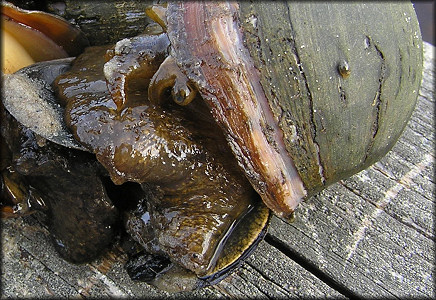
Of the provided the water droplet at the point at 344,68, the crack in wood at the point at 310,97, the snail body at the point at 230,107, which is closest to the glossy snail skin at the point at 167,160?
the snail body at the point at 230,107

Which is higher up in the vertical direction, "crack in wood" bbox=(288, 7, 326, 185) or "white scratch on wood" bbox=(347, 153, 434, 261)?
"crack in wood" bbox=(288, 7, 326, 185)

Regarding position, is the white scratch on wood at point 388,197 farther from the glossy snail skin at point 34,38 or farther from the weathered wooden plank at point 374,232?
the glossy snail skin at point 34,38

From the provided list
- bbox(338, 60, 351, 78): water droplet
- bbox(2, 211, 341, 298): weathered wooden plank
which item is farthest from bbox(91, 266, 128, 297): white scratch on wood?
bbox(338, 60, 351, 78): water droplet

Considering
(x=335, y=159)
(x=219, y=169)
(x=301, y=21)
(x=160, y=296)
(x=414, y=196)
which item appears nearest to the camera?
(x=301, y=21)

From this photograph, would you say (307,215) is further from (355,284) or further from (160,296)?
(160,296)

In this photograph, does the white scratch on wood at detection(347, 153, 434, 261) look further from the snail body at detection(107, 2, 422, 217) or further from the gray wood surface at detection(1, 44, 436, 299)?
the snail body at detection(107, 2, 422, 217)

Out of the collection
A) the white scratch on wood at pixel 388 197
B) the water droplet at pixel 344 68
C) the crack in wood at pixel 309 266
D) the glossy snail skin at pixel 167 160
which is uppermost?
the water droplet at pixel 344 68

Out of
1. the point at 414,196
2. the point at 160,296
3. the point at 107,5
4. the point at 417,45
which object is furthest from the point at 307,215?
the point at 107,5
